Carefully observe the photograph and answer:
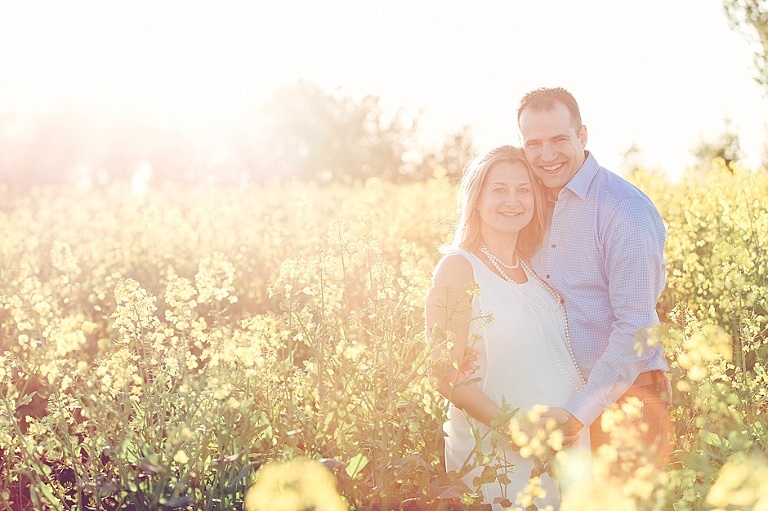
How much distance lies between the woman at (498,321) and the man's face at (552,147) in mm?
80

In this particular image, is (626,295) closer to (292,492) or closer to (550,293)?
(550,293)

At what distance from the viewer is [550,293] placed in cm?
396

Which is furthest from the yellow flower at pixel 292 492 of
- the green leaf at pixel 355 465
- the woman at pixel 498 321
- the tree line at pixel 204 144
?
the tree line at pixel 204 144

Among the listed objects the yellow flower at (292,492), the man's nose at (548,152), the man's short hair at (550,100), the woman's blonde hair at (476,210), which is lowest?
the yellow flower at (292,492)

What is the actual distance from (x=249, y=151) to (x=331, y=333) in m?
45.2

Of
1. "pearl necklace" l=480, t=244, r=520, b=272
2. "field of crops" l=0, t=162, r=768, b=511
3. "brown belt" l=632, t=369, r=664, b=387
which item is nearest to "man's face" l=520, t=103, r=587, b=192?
"pearl necklace" l=480, t=244, r=520, b=272

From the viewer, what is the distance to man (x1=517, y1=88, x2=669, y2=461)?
3615 millimetres

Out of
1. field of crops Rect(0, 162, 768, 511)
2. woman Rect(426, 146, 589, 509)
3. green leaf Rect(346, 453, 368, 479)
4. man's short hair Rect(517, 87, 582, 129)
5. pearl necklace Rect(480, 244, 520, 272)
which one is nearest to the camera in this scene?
field of crops Rect(0, 162, 768, 511)

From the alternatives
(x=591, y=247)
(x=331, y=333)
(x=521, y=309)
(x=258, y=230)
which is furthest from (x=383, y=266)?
(x=258, y=230)

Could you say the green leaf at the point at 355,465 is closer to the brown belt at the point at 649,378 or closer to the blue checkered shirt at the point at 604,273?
the blue checkered shirt at the point at 604,273

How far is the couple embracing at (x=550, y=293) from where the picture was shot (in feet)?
11.5

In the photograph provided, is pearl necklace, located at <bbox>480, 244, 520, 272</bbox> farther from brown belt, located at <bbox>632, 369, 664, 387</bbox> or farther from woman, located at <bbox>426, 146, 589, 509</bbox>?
brown belt, located at <bbox>632, 369, 664, 387</bbox>

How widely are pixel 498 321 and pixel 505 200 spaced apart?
0.59 meters

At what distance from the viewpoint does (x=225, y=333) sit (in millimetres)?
3176
